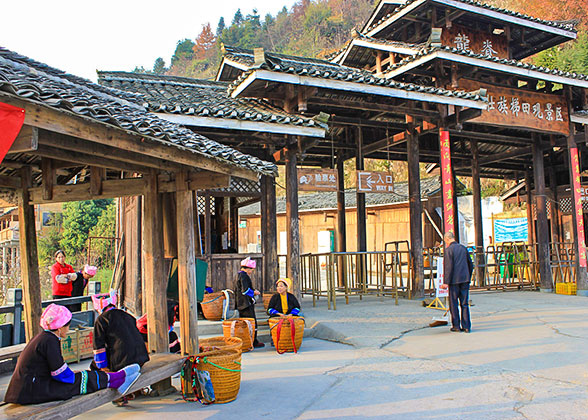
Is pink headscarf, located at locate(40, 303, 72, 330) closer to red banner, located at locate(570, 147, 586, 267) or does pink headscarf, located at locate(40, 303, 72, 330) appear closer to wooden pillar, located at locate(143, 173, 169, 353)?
wooden pillar, located at locate(143, 173, 169, 353)

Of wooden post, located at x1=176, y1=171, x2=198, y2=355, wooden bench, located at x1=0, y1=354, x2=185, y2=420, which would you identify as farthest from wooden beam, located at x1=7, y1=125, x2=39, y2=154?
wooden post, located at x1=176, y1=171, x2=198, y2=355

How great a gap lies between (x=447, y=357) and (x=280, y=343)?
231 centimetres

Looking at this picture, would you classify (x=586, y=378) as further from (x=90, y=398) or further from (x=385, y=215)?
(x=385, y=215)

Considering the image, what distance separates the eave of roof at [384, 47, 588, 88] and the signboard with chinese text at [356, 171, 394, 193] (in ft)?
7.93

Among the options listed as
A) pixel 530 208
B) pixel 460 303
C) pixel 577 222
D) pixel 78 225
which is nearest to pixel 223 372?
pixel 460 303

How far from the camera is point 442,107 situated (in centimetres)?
1145

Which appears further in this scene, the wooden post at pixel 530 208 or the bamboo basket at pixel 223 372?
the wooden post at pixel 530 208

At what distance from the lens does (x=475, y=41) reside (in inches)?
532

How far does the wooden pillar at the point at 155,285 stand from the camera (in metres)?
5.64

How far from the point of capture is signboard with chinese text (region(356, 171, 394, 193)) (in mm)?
11172

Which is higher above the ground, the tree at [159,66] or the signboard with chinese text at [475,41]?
the tree at [159,66]

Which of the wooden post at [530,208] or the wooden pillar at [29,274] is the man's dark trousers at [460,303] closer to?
the wooden pillar at [29,274]

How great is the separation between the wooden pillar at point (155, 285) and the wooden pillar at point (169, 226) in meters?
0.16

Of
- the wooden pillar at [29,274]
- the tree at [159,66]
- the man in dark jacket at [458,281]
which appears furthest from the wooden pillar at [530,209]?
the tree at [159,66]
